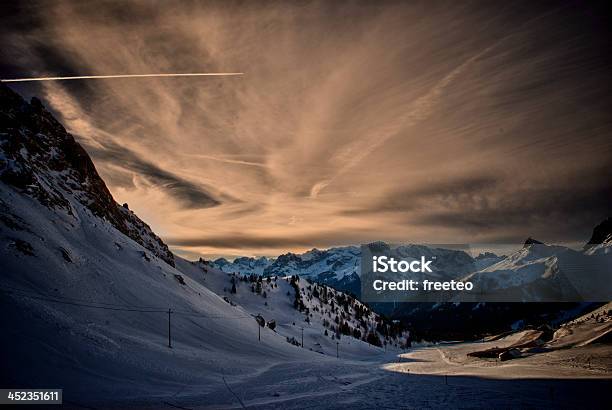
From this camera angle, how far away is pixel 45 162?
7212cm

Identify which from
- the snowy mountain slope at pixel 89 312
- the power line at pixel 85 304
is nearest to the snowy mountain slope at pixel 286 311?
the snowy mountain slope at pixel 89 312

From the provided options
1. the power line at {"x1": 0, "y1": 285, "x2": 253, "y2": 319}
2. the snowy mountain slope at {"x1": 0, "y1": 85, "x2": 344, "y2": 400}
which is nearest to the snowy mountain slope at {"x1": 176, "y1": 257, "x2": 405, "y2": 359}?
the snowy mountain slope at {"x1": 0, "y1": 85, "x2": 344, "y2": 400}

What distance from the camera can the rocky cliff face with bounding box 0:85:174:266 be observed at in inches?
1974

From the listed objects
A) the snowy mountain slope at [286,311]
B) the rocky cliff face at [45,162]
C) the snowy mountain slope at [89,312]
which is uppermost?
the rocky cliff face at [45,162]

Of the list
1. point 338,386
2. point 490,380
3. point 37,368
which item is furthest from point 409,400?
point 37,368

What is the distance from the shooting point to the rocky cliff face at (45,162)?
50.1 meters

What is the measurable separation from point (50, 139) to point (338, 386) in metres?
84.5

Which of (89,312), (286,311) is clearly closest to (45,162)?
(89,312)

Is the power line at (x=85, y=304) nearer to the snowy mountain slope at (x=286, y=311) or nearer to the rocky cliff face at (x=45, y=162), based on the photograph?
the rocky cliff face at (x=45, y=162)

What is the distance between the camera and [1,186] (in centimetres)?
4475

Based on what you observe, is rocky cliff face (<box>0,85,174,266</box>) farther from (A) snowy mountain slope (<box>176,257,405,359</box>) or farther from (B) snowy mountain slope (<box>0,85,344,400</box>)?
(A) snowy mountain slope (<box>176,257,405,359</box>)

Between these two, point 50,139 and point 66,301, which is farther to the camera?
point 50,139

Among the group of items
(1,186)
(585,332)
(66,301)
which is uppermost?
(1,186)

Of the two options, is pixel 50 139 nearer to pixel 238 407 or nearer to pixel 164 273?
pixel 164 273
